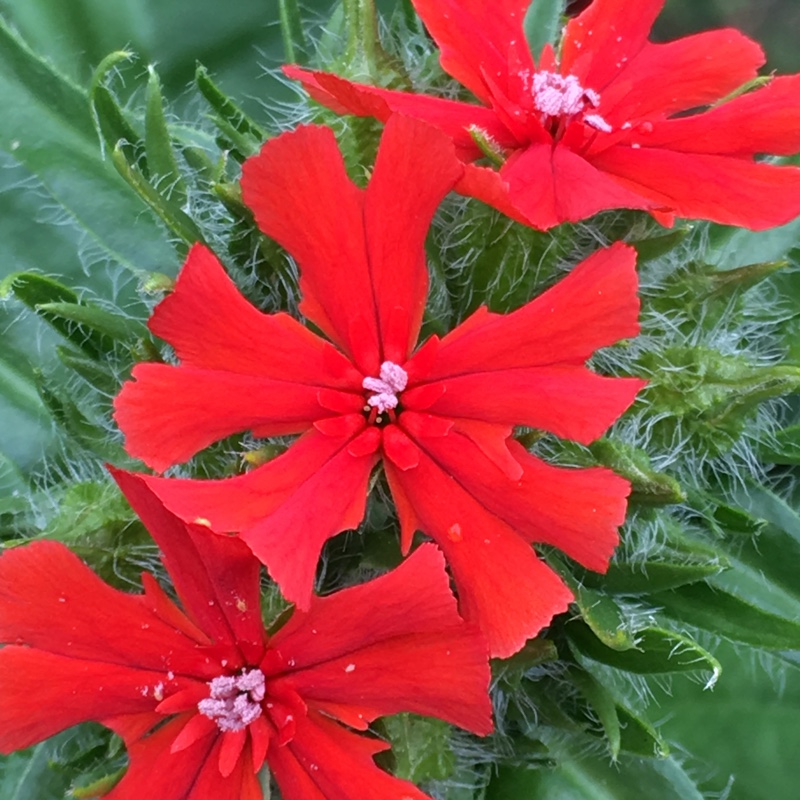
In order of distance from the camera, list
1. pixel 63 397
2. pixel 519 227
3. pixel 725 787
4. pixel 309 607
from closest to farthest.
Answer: pixel 309 607
pixel 519 227
pixel 63 397
pixel 725 787

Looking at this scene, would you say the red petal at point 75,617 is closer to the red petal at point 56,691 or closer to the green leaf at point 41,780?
the red petal at point 56,691

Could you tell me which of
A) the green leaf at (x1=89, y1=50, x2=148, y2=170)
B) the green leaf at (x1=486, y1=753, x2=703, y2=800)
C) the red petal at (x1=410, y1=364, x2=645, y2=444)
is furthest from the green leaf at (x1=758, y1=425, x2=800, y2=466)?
the green leaf at (x1=89, y1=50, x2=148, y2=170)

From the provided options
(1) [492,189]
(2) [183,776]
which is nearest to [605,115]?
(1) [492,189]

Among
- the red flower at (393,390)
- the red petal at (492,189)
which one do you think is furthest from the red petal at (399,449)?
the red petal at (492,189)

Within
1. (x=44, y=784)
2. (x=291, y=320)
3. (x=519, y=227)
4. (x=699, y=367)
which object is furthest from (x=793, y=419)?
(x=44, y=784)

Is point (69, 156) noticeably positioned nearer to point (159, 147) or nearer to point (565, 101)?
point (159, 147)

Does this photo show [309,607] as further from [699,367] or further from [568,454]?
[699,367]

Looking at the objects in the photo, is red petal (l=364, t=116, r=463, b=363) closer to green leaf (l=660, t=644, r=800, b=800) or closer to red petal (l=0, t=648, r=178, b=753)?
red petal (l=0, t=648, r=178, b=753)
